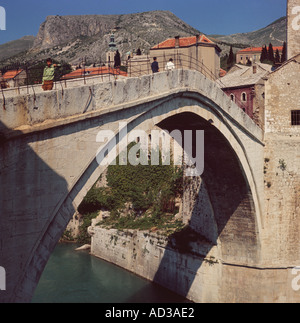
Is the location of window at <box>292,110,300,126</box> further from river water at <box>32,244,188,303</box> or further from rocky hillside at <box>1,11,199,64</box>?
rocky hillside at <box>1,11,199,64</box>

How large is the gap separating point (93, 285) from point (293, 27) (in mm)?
13003

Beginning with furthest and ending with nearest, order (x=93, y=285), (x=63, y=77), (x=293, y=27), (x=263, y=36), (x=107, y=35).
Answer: (x=263, y=36), (x=107, y=35), (x=93, y=285), (x=293, y=27), (x=63, y=77)

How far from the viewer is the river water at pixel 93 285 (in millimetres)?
16688

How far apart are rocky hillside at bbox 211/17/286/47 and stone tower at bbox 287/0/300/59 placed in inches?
3996

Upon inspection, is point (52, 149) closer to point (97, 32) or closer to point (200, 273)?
point (200, 273)

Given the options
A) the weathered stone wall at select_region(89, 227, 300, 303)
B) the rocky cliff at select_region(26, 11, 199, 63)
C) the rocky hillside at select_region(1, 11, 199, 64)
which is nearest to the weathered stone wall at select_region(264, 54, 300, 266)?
the weathered stone wall at select_region(89, 227, 300, 303)

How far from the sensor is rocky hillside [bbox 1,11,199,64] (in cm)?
8625

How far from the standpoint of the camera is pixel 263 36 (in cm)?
12938

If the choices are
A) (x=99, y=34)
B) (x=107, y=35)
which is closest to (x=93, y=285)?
(x=107, y=35)

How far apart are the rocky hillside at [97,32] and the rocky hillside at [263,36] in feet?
83.8

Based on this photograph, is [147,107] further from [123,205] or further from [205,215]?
[123,205]

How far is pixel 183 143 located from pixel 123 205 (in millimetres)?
9712

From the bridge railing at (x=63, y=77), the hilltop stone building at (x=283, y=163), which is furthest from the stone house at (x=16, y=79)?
the hilltop stone building at (x=283, y=163)
